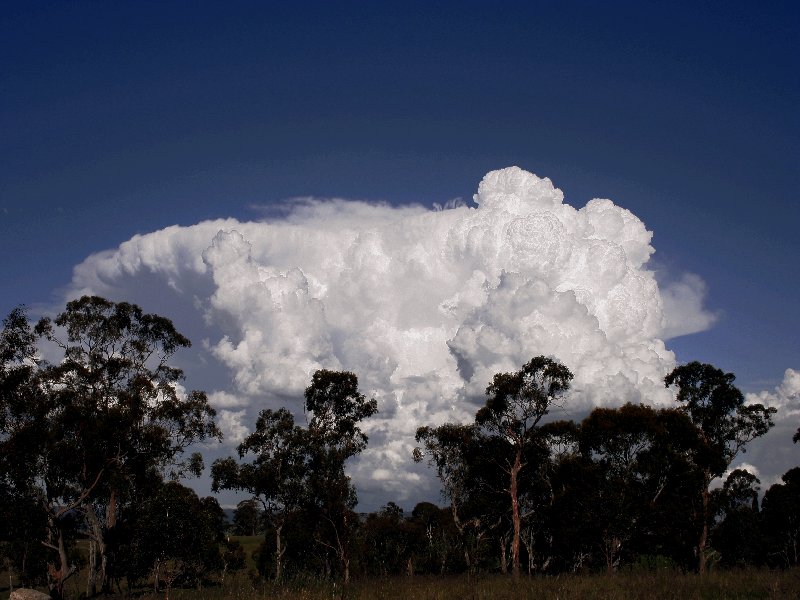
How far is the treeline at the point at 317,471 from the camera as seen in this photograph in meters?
32.4

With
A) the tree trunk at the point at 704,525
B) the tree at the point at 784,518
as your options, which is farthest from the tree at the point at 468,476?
the tree at the point at 784,518

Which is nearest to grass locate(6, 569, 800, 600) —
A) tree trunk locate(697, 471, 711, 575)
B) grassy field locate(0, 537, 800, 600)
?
grassy field locate(0, 537, 800, 600)

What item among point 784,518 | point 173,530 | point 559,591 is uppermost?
point 173,530

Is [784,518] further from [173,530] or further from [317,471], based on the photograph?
[173,530]

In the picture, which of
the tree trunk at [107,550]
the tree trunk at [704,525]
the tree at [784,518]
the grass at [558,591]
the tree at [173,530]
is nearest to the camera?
the grass at [558,591]

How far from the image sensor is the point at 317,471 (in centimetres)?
4556

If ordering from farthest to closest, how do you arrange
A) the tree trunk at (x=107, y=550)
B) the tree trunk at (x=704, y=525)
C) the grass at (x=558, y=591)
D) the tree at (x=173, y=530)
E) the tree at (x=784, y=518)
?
the tree at (x=784, y=518) → the tree trunk at (x=704, y=525) → the tree trunk at (x=107, y=550) → the tree at (x=173, y=530) → the grass at (x=558, y=591)

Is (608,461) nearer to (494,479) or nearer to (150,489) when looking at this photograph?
(494,479)

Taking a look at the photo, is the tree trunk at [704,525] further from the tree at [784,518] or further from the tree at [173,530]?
the tree at [173,530]

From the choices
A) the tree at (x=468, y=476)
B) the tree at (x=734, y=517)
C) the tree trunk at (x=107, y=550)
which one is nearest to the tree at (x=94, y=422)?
the tree trunk at (x=107, y=550)

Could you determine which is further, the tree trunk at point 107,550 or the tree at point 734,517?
the tree at point 734,517

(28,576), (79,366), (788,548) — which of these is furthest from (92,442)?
(788,548)

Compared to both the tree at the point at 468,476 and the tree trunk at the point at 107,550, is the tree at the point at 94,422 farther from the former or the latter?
the tree at the point at 468,476

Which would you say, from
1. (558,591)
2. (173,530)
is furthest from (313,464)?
(558,591)
